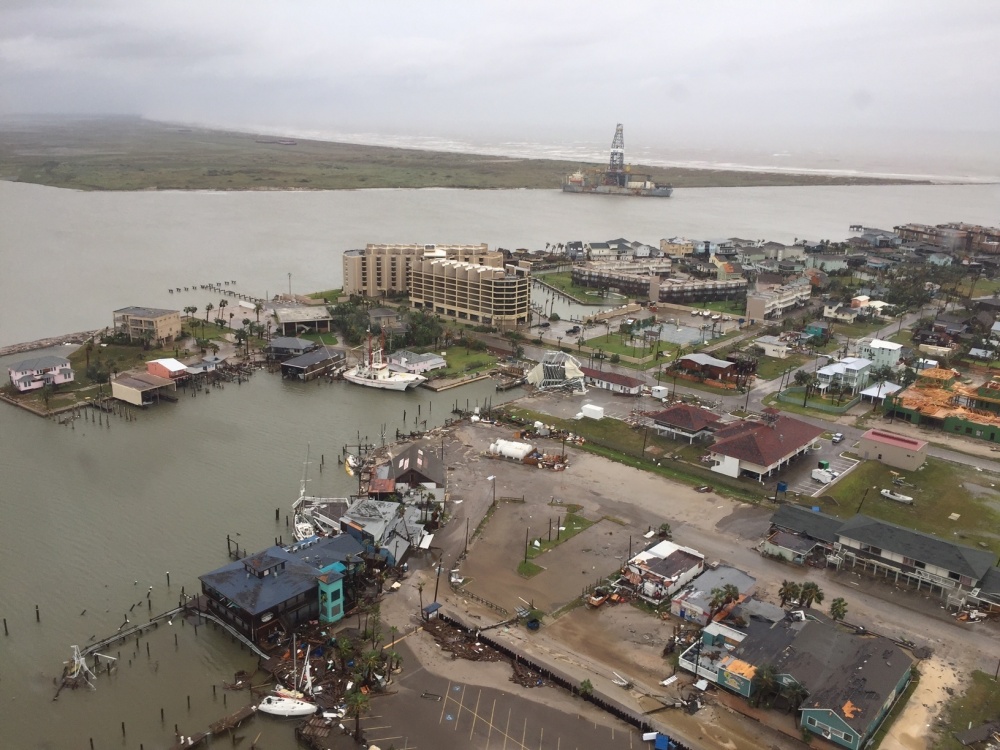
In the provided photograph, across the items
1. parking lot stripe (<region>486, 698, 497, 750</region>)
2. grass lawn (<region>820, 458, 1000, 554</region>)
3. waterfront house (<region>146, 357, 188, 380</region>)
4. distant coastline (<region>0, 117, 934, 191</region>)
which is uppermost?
distant coastline (<region>0, 117, 934, 191</region>)

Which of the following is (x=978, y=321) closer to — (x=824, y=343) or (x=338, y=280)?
(x=824, y=343)

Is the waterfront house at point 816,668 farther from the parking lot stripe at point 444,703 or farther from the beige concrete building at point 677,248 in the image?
the beige concrete building at point 677,248

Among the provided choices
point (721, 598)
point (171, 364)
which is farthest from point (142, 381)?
point (721, 598)

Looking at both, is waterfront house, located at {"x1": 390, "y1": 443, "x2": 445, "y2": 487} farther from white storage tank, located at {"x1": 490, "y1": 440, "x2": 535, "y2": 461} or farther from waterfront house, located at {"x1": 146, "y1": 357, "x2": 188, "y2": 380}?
waterfront house, located at {"x1": 146, "y1": 357, "x2": 188, "y2": 380}

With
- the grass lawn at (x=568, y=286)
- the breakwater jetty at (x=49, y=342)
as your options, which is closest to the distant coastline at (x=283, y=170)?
the grass lawn at (x=568, y=286)

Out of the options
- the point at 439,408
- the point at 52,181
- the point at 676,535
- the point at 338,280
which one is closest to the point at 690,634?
the point at 676,535

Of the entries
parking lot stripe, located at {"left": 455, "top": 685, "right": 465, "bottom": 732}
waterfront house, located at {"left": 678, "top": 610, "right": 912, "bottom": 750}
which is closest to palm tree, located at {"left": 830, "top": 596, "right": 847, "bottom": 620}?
waterfront house, located at {"left": 678, "top": 610, "right": 912, "bottom": 750}

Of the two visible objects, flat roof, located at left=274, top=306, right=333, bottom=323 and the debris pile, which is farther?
flat roof, located at left=274, top=306, right=333, bottom=323
